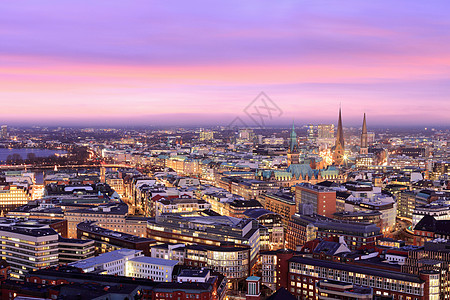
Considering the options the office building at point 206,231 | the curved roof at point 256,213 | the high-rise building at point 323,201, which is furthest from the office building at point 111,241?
the high-rise building at point 323,201

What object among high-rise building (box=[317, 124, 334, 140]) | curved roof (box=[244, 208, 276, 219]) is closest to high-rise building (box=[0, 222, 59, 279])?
curved roof (box=[244, 208, 276, 219])

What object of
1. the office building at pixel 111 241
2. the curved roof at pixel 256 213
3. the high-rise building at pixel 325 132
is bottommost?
the office building at pixel 111 241

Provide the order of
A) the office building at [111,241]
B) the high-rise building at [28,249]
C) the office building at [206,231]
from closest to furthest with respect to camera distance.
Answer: the high-rise building at [28,249] → the office building at [206,231] → the office building at [111,241]

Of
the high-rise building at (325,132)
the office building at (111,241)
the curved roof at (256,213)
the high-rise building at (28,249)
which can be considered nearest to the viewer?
the high-rise building at (28,249)

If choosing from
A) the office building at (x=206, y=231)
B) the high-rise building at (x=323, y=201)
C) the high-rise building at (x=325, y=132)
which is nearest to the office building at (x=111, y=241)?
the office building at (x=206, y=231)

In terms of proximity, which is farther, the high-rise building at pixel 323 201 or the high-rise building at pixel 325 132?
the high-rise building at pixel 325 132

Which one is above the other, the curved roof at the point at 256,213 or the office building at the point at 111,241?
the curved roof at the point at 256,213

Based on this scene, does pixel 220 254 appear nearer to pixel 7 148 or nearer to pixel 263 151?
pixel 263 151

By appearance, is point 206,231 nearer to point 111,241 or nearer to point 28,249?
point 111,241

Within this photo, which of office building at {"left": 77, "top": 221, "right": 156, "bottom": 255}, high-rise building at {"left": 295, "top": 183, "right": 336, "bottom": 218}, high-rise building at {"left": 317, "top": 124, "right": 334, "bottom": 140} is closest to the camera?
office building at {"left": 77, "top": 221, "right": 156, "bottom": 255}

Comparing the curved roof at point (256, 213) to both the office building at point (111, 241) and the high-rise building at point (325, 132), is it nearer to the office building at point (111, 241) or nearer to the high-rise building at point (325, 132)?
the office building at point (111, 241)

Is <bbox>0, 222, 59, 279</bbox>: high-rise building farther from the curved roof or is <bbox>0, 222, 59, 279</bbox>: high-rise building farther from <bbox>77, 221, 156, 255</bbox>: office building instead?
the curved roof
